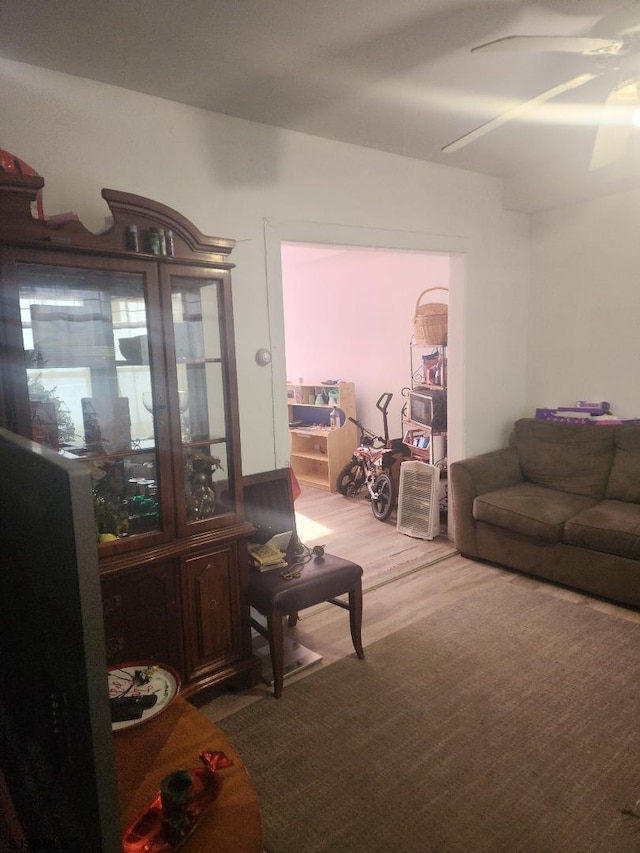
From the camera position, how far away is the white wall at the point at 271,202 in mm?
2262

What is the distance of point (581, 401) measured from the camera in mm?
4121

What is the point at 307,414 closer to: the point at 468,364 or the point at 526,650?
the point at 468,364

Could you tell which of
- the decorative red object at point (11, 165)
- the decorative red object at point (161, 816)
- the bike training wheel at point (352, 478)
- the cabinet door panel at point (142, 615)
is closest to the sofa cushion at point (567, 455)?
the bike training wheel at point (352, 478)

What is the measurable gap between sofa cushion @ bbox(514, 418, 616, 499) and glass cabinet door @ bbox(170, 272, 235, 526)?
8.28ft

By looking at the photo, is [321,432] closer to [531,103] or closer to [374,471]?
[374,471]

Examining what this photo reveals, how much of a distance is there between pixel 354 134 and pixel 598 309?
2.22 m

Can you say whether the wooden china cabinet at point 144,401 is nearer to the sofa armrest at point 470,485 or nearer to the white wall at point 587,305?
the sofa armrest at point 470,485

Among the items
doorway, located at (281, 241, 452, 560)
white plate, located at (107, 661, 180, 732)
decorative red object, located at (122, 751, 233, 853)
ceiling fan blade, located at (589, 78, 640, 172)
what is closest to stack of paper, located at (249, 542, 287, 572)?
white plate, located at (107, 661, 180, 732)

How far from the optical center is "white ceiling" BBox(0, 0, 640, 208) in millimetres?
1876

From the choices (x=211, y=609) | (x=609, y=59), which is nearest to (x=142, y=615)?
(x=211, y=609)

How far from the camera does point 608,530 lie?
3057 mm

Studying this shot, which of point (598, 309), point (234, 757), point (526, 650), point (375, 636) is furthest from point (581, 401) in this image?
point (234, 757)

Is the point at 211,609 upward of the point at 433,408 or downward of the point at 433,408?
downward

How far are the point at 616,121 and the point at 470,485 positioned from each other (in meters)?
2.28
